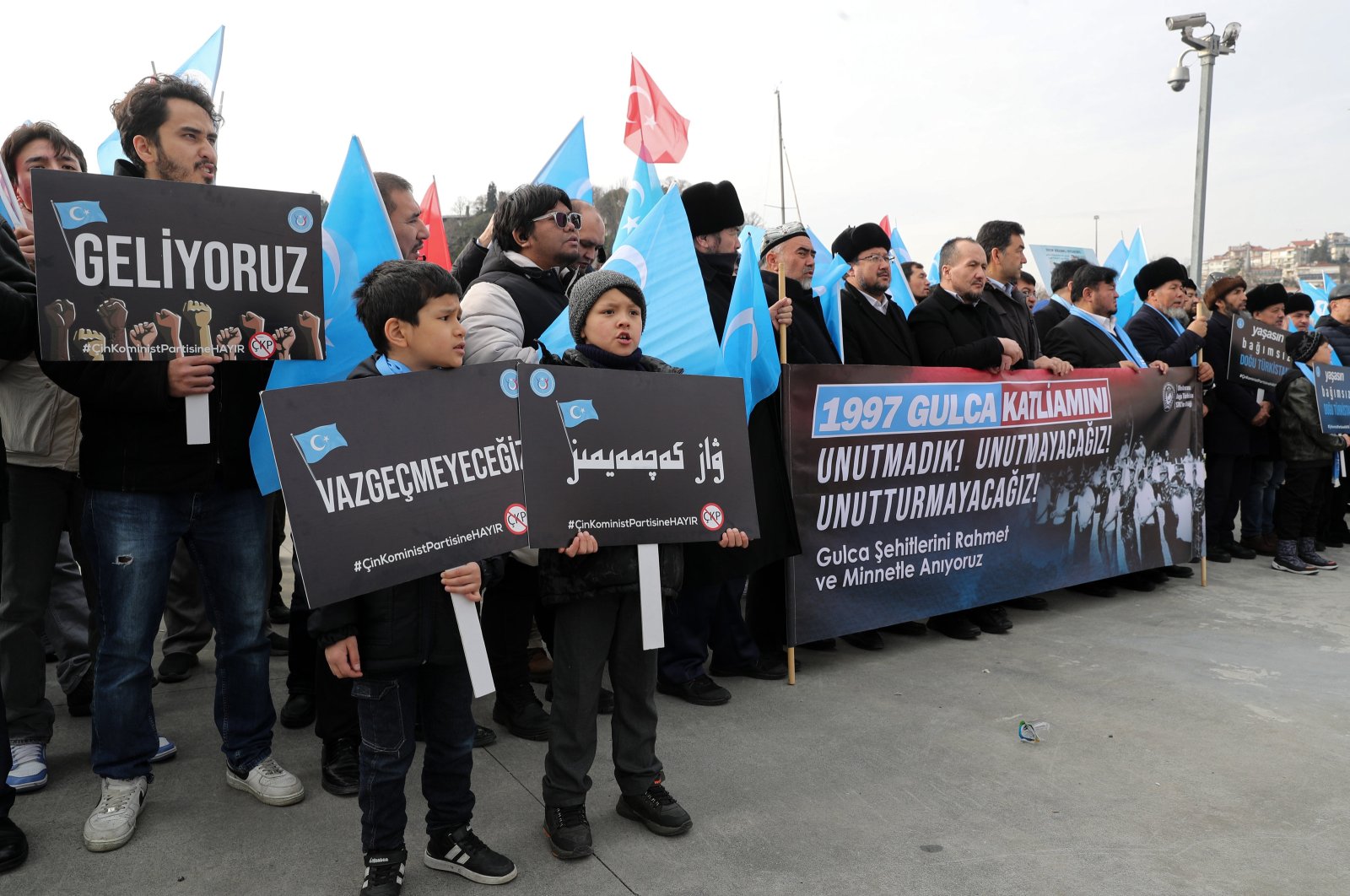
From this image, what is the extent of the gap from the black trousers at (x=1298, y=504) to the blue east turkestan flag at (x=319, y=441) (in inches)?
290

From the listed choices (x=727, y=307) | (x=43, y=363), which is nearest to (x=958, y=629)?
(x=727, y=307)

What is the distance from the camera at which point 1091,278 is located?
6594 millimetres

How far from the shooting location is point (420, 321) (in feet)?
8.73

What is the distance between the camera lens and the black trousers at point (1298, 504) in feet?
23.8

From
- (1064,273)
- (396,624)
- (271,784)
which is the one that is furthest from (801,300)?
A: (1064,273)

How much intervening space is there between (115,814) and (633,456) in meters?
1.93

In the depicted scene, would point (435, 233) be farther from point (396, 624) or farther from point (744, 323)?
point (396, 624)

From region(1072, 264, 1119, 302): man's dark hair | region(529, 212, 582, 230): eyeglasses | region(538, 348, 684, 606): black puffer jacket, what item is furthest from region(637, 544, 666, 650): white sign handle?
region(1072, 264, 1119, 302): man's dark hair

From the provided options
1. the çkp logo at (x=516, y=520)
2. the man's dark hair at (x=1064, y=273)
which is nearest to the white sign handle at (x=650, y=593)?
the çkp logo at (x=516, y=520)

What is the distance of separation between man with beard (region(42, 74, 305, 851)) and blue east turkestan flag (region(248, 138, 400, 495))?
0.17m

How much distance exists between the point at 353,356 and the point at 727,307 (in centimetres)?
199

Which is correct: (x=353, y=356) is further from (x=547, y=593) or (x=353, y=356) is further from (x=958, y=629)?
(x=958, y=629)

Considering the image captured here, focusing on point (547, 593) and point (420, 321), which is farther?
point (547, 593)

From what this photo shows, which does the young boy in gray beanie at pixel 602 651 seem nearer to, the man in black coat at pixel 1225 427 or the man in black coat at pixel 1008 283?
the man in black coat at pixel 1008 283
